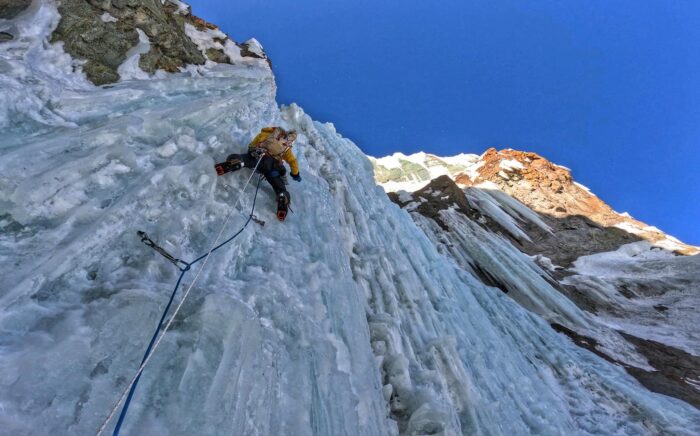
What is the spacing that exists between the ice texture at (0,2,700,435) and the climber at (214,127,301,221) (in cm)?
23

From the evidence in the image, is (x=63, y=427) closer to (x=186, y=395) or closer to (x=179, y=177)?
(x=186, y=395)

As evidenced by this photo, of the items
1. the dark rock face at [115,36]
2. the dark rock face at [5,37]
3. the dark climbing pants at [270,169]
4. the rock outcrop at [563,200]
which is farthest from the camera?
the rock outcrop at [563,200]

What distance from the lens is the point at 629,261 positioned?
30.2m

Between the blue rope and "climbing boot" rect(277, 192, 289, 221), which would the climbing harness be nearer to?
the blue rope

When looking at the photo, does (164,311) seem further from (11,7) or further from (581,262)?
(581,262)

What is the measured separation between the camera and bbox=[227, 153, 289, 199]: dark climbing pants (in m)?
7.31

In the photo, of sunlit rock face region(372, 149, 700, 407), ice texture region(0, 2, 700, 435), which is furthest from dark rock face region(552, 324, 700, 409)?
ice texture region(0, 2, 700, 435)

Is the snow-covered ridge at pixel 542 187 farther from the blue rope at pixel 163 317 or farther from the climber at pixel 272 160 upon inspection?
the blue rope at pixel 163 317

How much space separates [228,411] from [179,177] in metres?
3.64

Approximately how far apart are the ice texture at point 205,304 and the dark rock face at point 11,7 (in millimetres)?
335

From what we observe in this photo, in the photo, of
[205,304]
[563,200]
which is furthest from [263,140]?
[563,200]

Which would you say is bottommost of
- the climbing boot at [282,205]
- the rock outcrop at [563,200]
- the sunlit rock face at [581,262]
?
the climbing boot at [282,205]

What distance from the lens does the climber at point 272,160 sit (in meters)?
6.96

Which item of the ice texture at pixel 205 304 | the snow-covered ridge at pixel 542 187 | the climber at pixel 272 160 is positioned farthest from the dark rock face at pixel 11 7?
the snow-covered ridge at pixel 542 187
